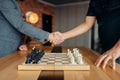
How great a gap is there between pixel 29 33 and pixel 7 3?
0.30 meters

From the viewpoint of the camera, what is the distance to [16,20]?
1.93 m

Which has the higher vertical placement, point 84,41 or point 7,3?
point 7,3

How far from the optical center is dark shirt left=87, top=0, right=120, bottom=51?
1.63m

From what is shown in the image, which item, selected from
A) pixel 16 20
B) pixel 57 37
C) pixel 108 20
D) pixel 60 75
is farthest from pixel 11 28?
pixel 60 75

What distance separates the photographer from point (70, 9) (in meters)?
8.44

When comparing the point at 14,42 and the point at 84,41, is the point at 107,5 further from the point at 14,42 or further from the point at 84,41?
the point at 84,41

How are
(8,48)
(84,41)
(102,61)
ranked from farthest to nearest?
(84,41), (8,48), (102,61)

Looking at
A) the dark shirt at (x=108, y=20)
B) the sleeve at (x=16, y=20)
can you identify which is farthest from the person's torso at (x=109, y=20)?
the sleeve at (x=16, y=20)

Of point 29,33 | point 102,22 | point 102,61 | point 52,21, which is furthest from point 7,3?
point 52,21

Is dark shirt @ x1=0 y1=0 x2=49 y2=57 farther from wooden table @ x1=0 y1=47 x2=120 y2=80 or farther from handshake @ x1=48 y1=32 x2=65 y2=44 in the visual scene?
Result: wooden table @ x1=0 y1=47 x2=120 y2=80

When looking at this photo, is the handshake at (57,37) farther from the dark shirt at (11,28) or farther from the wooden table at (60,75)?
the wooden table at (60,75)

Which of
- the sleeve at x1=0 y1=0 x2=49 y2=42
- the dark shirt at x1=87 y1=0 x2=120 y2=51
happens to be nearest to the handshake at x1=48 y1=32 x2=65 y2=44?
the sleeve at x1=0 y1=0 x2=49 y2=42

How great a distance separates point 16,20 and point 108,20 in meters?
0.75

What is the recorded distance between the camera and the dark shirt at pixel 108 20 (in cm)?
163
